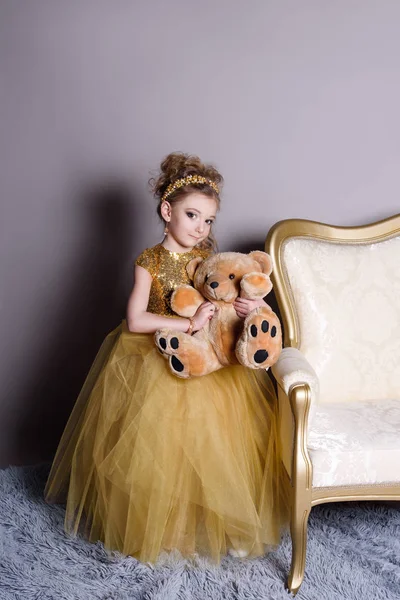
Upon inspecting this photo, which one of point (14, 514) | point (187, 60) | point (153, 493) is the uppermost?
point (187, 60)

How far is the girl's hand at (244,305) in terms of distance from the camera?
185cm

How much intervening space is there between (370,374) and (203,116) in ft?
3.76

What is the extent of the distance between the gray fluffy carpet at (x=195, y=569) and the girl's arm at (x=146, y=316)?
2.21ft

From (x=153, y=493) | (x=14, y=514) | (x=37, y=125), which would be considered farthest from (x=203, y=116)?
(x=14, y=514)

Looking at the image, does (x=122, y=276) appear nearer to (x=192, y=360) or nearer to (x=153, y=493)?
(x=192, y=360)

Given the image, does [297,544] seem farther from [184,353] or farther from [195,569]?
[184,353]

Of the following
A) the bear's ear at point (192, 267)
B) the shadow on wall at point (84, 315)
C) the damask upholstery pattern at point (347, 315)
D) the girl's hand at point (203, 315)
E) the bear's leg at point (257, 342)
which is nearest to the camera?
the bear's leg at point (257, 342)

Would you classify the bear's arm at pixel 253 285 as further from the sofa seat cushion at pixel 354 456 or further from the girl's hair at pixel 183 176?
the sofa seat cushion at pixel 354 456

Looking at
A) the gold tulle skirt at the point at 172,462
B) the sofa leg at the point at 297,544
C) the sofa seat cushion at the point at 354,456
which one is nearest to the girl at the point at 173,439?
the gold tulle skirt at the point at 172,462

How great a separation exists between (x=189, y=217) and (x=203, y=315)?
317 mm

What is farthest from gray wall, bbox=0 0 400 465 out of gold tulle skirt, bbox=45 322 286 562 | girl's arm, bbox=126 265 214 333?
gold tulle skirt, bbox=45 322 286 562

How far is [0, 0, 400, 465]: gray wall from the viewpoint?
7.94ft

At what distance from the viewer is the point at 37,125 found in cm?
245

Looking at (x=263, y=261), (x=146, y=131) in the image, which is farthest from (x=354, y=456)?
(x=146, y=131)
